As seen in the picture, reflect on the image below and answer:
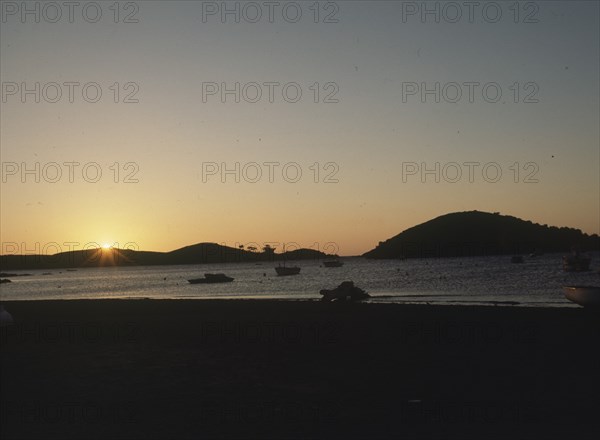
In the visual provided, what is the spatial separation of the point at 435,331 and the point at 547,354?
590cm

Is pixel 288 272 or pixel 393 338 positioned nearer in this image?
pixel 393 338

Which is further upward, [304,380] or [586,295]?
[586,295]

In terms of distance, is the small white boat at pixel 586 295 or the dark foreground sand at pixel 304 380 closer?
the dark foreground sand at pixel 304 380

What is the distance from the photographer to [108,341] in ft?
73.4

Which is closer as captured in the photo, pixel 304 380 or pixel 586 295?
pixel 304 380

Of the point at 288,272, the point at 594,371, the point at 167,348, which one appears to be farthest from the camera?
the point at 288,272

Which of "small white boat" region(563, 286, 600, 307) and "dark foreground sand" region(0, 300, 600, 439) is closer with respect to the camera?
"dark foreground sand" region(0, 300, 600, 439)

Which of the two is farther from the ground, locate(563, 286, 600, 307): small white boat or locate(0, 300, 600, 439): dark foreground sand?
locate(563, 286, 600, 307): small white boat

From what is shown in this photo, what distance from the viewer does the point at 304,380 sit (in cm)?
1513

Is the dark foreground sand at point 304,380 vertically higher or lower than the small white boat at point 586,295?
lower

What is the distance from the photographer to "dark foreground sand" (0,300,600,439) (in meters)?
11.1

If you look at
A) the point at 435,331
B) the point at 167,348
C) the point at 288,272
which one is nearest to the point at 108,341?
the point at 167,348

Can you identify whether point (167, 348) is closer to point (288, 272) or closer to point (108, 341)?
point (108, 341)

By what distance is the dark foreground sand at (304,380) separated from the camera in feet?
36.3
